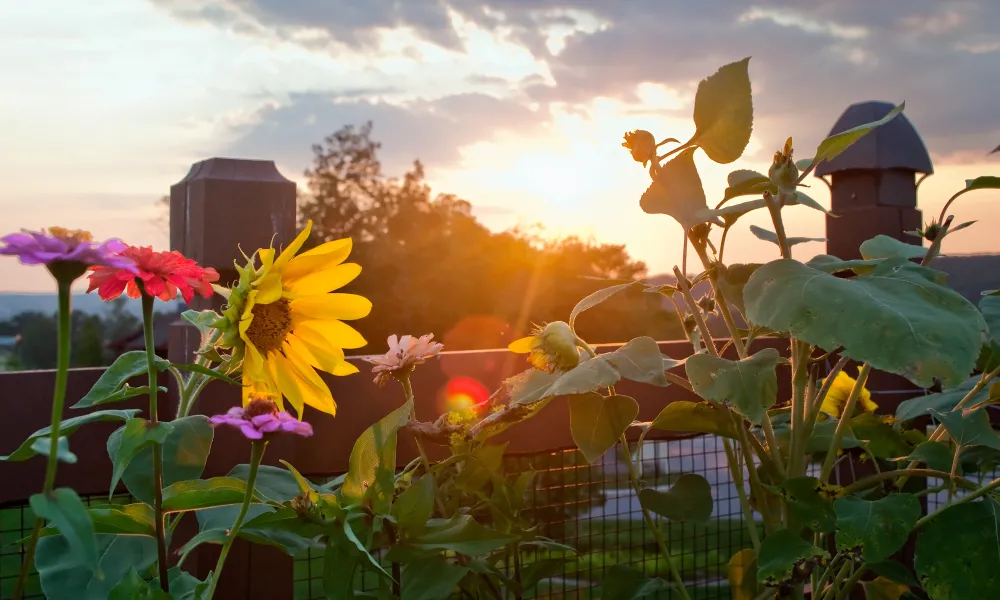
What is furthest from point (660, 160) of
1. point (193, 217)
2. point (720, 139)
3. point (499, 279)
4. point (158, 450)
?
point (499, 279)

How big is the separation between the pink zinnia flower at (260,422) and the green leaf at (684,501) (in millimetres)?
480

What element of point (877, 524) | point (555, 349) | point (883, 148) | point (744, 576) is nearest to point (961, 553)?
point (877, 524)

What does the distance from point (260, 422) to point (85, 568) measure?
257 millimetres

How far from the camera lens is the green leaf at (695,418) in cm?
91

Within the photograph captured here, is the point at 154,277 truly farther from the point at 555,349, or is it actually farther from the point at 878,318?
the point at 878,318

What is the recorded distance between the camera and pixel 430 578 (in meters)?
0.78

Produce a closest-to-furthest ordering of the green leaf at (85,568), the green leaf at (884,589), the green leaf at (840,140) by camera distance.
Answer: the green leaf at (85,568), the green leaf at (840,140), the green leaf at (884,589)

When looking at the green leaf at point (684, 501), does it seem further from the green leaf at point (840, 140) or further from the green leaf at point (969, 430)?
the green leaf at point (840, 140)

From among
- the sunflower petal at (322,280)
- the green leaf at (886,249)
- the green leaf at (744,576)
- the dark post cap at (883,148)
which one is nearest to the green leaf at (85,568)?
the sunflower petal at (322,280)

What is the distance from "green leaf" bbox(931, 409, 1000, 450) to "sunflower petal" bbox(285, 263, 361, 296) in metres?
0.67

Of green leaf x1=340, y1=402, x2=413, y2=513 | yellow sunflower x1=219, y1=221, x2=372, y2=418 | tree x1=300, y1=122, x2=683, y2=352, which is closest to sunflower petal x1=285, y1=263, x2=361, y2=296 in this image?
yellow sunflower x1=219, y1=221, x2=372, y2=418

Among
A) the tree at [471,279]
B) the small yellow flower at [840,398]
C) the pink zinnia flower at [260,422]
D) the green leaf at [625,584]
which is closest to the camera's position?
the pink zinnia flower at [260,422]

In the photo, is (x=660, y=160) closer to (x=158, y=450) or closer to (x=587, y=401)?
(x=587, y=401)

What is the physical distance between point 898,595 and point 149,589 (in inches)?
35.4
